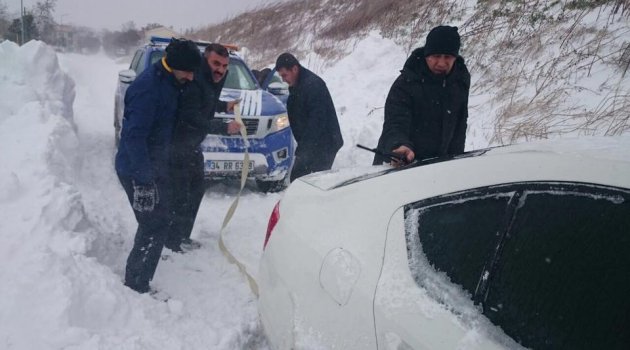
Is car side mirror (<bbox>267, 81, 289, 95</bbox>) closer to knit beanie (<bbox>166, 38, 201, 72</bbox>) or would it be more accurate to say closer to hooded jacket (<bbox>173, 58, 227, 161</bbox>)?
hooded jacket (<bbox>173, 58, 227, 161</bbox>)

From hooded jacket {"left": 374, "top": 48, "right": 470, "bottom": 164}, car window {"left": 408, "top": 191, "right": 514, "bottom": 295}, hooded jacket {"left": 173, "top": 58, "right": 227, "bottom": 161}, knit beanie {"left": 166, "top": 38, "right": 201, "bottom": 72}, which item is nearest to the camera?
car window {"left": 408, "top": 191, "right": 514, "bottom": 295}

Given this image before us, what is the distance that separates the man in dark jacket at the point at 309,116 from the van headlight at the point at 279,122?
3.53 feet

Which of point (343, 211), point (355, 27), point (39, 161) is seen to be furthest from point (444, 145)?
point (355, 27)

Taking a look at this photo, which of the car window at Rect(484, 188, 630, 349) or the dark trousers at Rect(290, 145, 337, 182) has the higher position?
the car window at Rect(484, 188, 630, 349)

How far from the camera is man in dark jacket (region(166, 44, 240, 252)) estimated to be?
3662 mm

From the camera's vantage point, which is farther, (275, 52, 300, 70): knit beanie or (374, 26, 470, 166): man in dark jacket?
(275, 52, 300, 70): knit beanie

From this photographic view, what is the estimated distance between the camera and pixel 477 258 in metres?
1.42

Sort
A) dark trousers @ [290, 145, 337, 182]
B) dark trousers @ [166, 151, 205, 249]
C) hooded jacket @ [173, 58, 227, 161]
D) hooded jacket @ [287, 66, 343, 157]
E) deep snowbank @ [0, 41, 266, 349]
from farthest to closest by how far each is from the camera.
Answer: dark trousers @ [290, 145, 337, 182]
hooded jacket @ [287, 66, 343, 157]
dark trousers @ [166, 151, 205, 249]
hooded jacket @ [173, 58, 227, 161]
deep snowbank @ [0, 41, 266, 349]

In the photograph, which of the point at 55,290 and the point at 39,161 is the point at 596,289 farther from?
Result: the point at 39,161

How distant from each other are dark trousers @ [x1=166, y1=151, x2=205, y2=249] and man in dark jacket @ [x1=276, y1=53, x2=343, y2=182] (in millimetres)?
950

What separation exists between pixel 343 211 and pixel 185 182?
7.92ft

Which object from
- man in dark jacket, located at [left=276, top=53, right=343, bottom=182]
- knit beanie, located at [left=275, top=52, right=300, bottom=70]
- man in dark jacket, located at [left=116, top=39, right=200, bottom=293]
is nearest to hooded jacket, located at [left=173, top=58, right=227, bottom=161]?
man in dark jacket, located at [left=116, top=39, right=200, bottom=293]

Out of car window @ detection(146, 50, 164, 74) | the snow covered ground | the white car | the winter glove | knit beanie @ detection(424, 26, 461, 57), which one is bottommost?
the snow covered ground

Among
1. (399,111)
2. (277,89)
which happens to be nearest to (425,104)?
(399,111)
